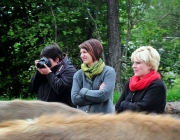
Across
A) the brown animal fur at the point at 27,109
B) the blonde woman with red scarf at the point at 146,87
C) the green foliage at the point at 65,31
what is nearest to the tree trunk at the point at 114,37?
the green foliage at the point at 65,31

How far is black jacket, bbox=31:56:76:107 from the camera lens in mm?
4317

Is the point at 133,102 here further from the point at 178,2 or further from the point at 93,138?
the point at 178,2

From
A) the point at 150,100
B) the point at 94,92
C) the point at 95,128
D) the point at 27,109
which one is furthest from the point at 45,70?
the point at 95,128

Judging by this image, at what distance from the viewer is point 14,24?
1173 cm

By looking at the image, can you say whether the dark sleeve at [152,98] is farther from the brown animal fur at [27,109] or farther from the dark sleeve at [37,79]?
the dark sleeve at [37,79]

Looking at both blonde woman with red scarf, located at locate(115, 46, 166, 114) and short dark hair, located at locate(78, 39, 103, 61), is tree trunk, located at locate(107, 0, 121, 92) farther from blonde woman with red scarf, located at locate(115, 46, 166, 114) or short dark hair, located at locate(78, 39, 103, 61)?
blonde woman with red scarf, located at locate(115, 46, 166, 114)

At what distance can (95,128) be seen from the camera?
4.09 ft

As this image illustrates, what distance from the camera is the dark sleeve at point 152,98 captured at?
3535mm

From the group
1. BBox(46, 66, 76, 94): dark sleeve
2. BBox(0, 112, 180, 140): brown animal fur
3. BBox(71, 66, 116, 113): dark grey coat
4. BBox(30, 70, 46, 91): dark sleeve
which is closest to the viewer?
BBox(0, 112, 180, 140): brown animal fur

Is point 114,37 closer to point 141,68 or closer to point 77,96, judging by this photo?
point 77,96

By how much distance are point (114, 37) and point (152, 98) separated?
330 inches

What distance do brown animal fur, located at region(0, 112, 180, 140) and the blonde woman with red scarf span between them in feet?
7.35

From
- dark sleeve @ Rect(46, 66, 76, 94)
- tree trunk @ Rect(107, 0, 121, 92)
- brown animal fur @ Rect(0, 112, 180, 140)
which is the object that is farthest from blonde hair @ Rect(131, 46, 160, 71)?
tree trunk @ Rect(107, 0, 121, 92)

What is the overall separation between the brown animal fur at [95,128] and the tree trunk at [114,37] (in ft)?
33.9
